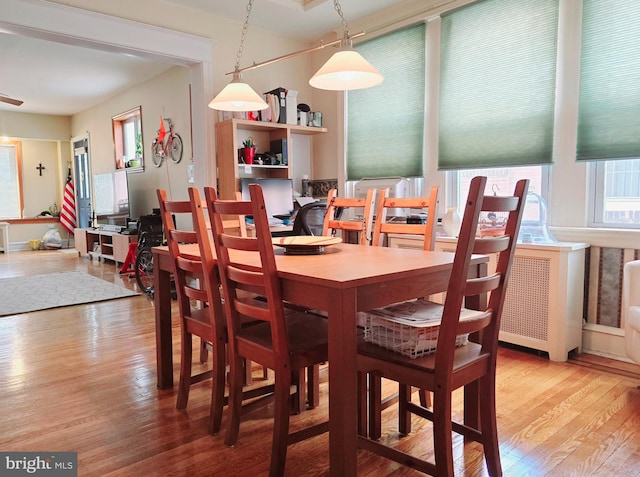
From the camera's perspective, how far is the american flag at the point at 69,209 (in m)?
9.35

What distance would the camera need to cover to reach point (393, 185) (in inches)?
150

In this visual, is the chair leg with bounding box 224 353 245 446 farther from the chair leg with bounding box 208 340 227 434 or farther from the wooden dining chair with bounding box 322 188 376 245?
the wooden dining chair with bounding box 322 188 376 245

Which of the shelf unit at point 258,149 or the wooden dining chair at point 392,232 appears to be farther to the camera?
the shelf unit at point 258,149

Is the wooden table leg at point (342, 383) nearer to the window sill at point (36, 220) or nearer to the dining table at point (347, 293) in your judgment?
the dining table at point (347, 293)

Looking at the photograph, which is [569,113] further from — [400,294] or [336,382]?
[336,382]

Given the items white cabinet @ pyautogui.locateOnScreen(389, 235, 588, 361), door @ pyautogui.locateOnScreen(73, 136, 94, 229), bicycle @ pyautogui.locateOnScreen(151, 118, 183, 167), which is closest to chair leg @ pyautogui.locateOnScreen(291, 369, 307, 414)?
white cabinet @ pyautogui.locateOnScreen(389, 235, 588, 361)

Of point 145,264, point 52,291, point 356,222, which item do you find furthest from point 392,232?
point 52,291

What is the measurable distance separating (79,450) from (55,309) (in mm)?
2836

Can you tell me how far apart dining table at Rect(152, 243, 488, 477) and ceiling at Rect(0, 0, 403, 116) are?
9.67ft

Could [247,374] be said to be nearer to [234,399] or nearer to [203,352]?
[203,352]

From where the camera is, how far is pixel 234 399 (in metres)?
1.84

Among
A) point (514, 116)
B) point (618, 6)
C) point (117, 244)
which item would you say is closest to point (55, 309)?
point (117, 244)

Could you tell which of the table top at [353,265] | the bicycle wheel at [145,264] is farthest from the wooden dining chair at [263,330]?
the bicycle wheel at [145,264]

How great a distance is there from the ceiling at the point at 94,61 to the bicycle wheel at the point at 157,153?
3.07 ft
